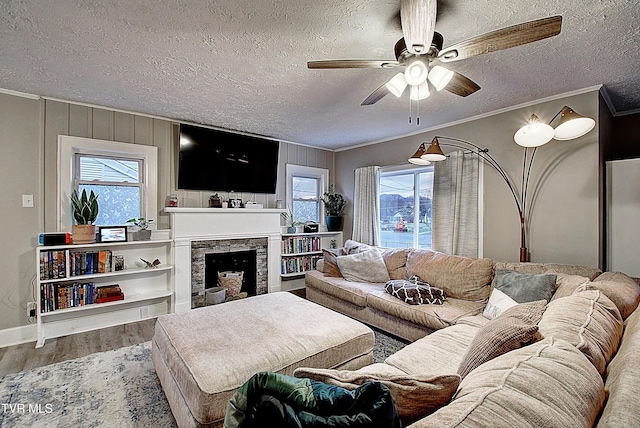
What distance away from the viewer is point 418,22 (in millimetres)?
1441

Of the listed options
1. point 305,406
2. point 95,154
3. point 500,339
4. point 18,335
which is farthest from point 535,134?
point 18,335

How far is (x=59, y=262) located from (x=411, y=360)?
11.1ft

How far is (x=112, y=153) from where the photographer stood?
3453 mm

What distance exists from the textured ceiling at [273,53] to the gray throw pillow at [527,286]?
1.71 meters

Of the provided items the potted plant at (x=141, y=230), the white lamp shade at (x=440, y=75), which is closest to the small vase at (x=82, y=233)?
the potted plant at (x=141, y=230)

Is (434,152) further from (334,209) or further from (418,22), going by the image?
(334,209)

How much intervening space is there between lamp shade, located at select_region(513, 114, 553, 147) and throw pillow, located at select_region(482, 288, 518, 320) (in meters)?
1.28

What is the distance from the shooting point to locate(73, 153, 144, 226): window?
10.9 feet

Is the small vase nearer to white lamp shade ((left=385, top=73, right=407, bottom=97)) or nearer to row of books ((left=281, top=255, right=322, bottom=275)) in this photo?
row of books ((left=281, top=255, right=322, bottom=275))

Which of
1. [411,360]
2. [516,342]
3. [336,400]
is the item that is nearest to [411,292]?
[411,360]

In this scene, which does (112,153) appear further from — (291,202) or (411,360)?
(411,360)

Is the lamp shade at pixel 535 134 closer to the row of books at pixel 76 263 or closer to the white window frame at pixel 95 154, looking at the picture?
the white window frame at pixel 95 154

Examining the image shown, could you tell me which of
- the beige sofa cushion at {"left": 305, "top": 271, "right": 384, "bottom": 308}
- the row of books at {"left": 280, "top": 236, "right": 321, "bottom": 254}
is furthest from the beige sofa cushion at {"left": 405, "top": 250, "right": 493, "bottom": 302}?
the row of books at {"left": 280, "top": 236, "right": 321, "bottom": 254}

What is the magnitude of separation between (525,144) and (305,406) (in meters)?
2.65
